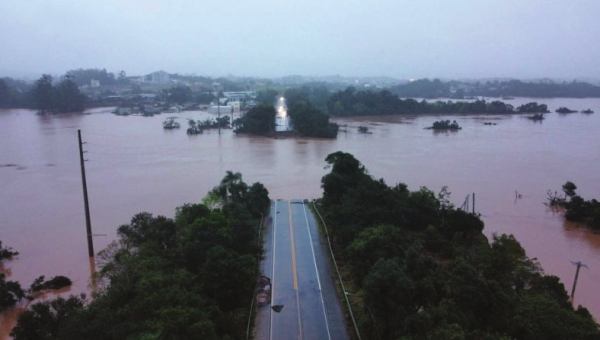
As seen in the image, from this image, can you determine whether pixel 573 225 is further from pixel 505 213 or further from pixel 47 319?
pixel 47 319

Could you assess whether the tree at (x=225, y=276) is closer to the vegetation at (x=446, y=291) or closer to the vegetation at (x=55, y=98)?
the vegetation at (x=446, y=291)

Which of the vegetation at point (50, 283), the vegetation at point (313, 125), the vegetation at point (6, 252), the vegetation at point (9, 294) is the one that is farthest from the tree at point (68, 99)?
the vegetation at point (9, 294)

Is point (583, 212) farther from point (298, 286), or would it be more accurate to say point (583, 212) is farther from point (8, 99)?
point (8, 99)

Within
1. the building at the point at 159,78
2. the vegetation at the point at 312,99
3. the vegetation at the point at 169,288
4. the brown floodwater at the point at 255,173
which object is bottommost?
the brown floodwater at the point at 255,173

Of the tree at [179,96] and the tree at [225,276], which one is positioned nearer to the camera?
the tree at [225,276]

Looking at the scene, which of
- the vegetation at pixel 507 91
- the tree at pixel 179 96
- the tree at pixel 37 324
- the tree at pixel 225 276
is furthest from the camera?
the vegetation at pixel 507 91

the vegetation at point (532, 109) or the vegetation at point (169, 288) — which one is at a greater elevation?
the vegetation at point (532, 109)

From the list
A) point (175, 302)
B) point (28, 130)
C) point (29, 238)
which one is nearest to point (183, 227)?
point (175, 302)

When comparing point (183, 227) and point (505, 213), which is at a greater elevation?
point (183, 227)
